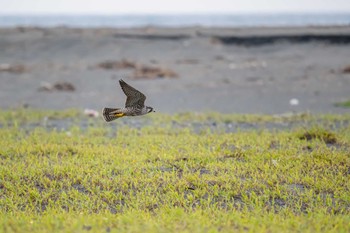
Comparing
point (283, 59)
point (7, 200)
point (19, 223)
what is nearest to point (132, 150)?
point (7, 200)

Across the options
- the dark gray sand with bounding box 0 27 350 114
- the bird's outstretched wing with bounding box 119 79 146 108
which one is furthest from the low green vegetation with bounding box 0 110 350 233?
the dark gray sand with bounding box 0 27 350 114

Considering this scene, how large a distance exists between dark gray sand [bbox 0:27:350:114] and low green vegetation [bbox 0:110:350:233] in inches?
184

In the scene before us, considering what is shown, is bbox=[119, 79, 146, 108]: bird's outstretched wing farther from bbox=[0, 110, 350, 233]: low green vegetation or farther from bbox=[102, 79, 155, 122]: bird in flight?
bbox=[0, 110, 350, 233]: low green vegetation

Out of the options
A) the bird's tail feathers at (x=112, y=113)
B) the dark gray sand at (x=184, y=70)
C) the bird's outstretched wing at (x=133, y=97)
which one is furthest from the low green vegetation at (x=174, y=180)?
the dark gray sand at (x=184, y=70)

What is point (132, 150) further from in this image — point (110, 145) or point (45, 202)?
point (45, 202)

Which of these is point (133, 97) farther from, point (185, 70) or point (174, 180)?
point (185, 70)

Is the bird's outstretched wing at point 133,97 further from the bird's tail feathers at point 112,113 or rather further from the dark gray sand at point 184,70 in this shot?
the dark gray sand at point 184,70

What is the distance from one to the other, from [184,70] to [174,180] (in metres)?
14.1

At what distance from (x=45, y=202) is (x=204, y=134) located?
3.74 metres

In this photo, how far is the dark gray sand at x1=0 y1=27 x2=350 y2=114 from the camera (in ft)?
47.4

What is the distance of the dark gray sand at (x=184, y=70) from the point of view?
569 inches

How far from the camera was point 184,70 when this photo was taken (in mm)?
20078

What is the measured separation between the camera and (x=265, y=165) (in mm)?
6719

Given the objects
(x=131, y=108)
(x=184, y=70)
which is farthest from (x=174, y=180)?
(x=184, y=70)
